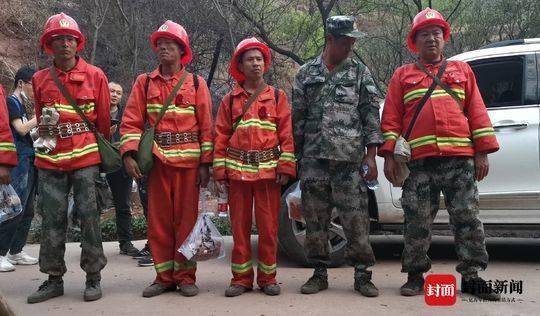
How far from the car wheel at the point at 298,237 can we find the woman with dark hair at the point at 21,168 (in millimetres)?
2388

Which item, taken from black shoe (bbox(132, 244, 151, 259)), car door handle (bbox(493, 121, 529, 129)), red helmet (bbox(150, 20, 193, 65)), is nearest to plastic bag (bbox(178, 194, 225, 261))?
red helmet (bbox(150, 20, 193, 65))

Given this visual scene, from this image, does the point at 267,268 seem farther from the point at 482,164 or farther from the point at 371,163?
the point at 482,164

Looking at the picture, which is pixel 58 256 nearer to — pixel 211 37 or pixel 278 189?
pixel 278 189

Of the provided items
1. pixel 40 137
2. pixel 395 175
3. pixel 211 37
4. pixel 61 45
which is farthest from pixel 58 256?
pixel 211 37

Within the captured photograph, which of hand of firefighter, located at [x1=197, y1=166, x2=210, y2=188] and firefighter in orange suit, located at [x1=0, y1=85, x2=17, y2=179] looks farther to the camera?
hand of firefighter, located at [x1=197, y1=166, x2=210, y2=188]

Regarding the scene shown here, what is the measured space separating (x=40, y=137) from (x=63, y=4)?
33.9ft

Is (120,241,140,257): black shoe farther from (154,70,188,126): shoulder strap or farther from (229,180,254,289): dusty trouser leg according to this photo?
(154,70,188,126): shoulder strap

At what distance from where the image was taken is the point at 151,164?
423 centimetres

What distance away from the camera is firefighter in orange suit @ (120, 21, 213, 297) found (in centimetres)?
430

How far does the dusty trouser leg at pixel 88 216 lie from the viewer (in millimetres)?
4277

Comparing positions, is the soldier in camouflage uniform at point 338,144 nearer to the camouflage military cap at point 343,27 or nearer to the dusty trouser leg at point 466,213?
the camouflage military cap at point 343,27

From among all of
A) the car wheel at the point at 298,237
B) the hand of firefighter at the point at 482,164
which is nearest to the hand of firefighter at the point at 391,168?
the hand of firefighter at the point at 482,164

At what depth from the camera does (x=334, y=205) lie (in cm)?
439

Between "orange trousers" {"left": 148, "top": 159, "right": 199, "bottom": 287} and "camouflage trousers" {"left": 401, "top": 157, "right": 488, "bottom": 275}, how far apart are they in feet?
5.23
